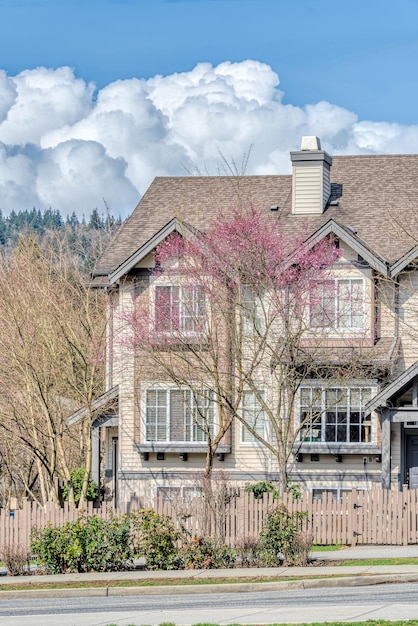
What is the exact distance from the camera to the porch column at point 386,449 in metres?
34.5

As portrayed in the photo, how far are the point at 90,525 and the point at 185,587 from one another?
431 cm

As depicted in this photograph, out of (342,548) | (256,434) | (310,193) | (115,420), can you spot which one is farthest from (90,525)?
(310,193)

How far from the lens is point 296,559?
25391 millimetres

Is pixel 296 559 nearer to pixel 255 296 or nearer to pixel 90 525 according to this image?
pixel 90 525

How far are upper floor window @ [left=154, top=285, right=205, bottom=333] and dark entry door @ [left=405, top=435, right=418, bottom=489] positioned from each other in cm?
758

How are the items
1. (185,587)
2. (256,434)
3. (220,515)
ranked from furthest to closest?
1. (256,434)
2. (220,515)
3. (185,587)

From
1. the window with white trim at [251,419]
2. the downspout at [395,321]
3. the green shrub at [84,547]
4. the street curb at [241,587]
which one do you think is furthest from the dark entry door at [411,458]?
the street curb at [241,587]

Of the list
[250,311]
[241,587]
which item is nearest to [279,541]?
[241,587]

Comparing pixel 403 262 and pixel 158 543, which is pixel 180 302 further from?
pixel 158 543

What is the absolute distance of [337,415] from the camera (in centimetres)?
3662

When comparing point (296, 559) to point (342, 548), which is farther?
point (342, 548)

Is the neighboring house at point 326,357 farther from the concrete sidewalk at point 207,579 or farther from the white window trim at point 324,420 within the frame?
the concrete sidewalk at point 207,579

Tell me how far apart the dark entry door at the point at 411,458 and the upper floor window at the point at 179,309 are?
7585 millimetres

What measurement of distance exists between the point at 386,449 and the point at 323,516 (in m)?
5.46
